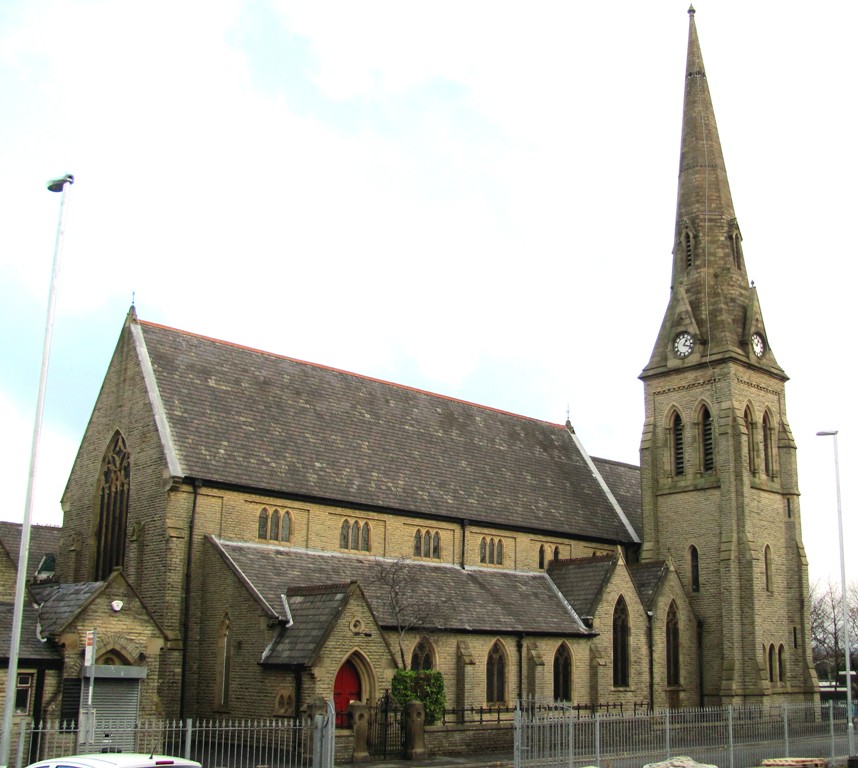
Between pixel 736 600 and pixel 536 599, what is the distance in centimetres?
917

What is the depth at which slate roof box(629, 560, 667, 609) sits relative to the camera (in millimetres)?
43647

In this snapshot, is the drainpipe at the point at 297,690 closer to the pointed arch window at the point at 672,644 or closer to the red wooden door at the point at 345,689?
the red wooden door at the point at 345,689

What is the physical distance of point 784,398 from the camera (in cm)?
5003

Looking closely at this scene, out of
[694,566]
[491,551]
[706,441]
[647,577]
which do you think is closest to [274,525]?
[491,551]

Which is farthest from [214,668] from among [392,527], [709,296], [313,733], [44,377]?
[709,296]

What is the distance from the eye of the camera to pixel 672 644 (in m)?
44.3

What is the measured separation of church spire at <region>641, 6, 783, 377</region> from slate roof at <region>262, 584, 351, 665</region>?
2385 centimetres

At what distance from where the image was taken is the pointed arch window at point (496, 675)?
3762cm

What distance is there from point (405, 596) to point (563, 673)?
25.9 feet

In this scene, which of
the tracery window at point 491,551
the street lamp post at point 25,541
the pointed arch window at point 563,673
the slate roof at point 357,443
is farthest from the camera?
the tracery window at point 491,551

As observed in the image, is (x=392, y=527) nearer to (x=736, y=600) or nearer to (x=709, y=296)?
(x=736, y=600)

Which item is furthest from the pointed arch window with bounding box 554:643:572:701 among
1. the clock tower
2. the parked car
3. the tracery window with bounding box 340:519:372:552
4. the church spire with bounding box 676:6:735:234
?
the parked car

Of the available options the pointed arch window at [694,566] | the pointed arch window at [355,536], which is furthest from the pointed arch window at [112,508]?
the pointed arch window at [694,566]

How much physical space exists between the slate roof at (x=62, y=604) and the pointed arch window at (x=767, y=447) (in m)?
31.3
